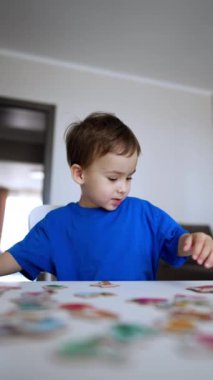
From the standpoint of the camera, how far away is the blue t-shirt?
0.79m

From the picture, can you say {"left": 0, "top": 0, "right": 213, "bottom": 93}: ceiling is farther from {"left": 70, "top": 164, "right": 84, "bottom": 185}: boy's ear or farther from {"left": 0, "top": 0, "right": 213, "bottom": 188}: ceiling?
{"left": 70, "top": 164, "right": 84, "bottom": 185}: boy's ear

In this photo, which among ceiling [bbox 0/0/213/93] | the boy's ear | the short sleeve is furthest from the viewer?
ceiling [bbox 0/0/213/93]

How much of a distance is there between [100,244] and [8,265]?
9.5 inches

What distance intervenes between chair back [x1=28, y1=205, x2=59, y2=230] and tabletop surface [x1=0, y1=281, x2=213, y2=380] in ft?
1.87

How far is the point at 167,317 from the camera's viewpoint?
1.05 ft

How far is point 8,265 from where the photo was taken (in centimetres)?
71

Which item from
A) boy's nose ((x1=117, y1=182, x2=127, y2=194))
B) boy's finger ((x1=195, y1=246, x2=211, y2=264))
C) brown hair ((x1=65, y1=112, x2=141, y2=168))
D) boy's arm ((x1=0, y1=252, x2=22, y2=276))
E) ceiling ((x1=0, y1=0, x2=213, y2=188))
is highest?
ceiling ((x1=0, y1=0, x2=213, y2=188))

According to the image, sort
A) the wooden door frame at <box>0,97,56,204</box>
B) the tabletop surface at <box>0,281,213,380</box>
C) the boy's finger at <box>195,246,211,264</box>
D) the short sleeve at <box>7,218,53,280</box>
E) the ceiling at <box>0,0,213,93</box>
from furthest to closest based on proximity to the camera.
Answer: the wooden door frame at <box>0,97,56,204</box>
the ceiling at <box>0,0,213,93</box>
the short sleeve at <box>7,218,53,280</box>
the boy's finger at <box>195,246,211,264</box>
the tabletop surface at <box>0,281,213,380</box>

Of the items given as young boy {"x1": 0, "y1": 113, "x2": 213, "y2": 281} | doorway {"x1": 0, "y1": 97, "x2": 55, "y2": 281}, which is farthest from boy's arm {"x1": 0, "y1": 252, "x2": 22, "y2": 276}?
doorway {"x1": 0, "y1": 97, "x2": 55, "y2": 281}

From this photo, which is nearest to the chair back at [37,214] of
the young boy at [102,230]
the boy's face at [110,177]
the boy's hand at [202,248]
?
the young boy at [102,230]

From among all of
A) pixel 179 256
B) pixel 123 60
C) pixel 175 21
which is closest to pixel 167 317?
pixel 179 256

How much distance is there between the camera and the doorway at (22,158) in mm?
2955

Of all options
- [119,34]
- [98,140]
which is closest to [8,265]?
[98,140]

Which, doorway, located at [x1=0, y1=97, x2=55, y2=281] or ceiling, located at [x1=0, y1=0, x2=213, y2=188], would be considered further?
doorway, located at [x1=0, y1=97, x2=55, y2=281]
